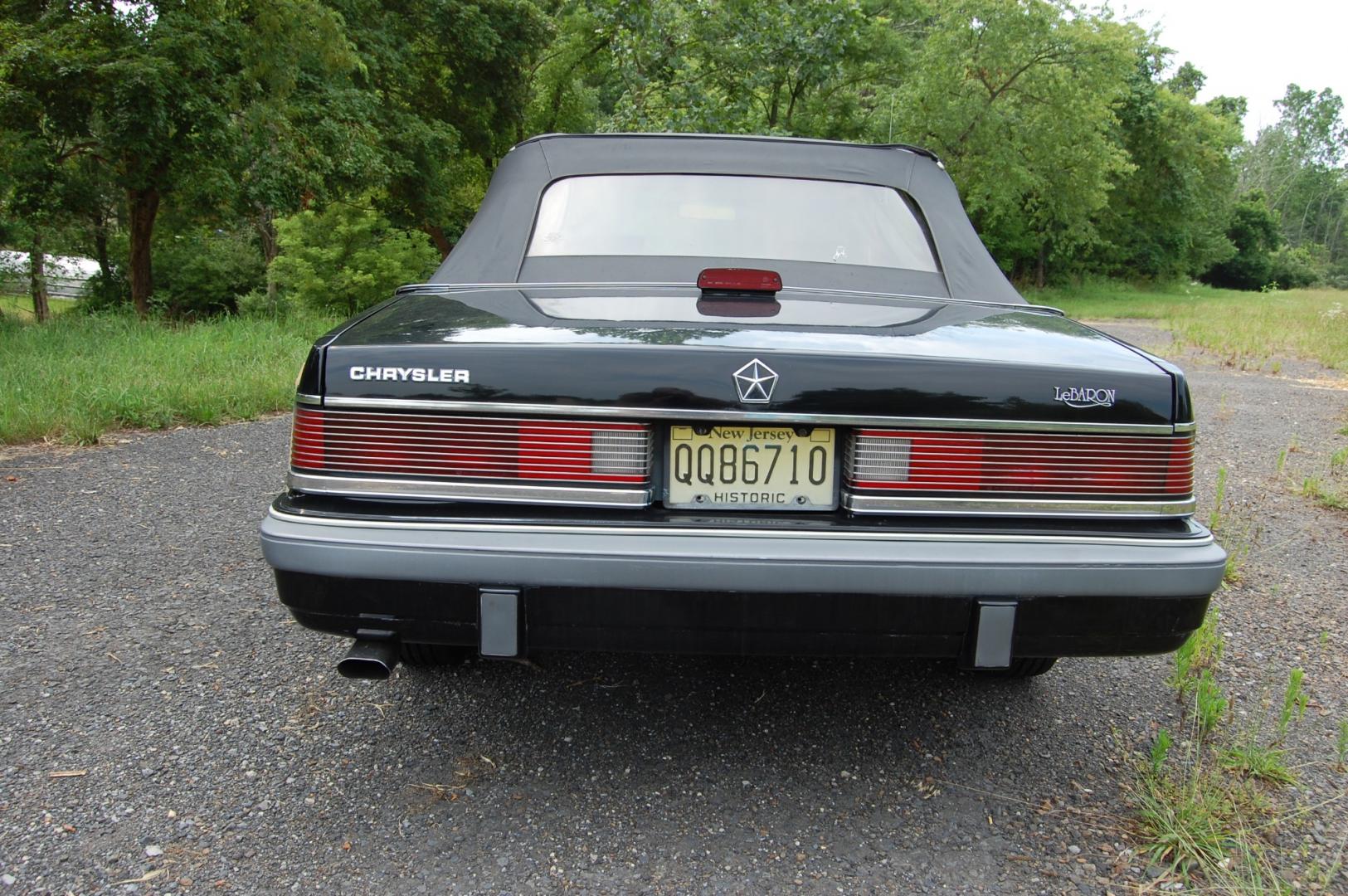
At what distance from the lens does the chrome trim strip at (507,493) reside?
2.00 metres

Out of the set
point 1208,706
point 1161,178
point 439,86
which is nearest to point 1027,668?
point 1208,706

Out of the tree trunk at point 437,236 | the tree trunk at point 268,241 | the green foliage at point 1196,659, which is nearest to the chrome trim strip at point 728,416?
the green foliage at point 1196,659

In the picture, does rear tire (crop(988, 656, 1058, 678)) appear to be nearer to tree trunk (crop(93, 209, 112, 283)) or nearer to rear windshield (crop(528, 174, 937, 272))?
rear windshield (crop(528, 174, 937, 272))

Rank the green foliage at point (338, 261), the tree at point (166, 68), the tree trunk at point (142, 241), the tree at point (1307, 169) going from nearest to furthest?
the tree at point (166, 68) < the tree trunk at point (142, 241) < the green foliage at point (338, 261) < the tree at point (1307, 169)

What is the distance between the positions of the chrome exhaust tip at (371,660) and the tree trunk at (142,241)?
19501 millimetres

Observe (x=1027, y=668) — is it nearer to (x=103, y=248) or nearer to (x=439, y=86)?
(x=439, y=86)

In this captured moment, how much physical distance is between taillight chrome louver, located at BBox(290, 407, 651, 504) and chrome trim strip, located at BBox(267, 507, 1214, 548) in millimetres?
104

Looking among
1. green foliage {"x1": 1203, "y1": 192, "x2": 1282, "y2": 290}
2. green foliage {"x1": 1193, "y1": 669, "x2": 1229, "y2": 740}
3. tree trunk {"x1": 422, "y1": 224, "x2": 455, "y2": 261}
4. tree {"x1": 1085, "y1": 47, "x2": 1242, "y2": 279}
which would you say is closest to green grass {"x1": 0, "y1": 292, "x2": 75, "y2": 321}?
tree trunk {"x1": 422, "y1": 224, "x2": 455, "y2": 261}

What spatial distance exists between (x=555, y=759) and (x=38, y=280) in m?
31.6

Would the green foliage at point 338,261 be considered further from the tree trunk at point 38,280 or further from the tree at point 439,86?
the tree trunk at point 38,280

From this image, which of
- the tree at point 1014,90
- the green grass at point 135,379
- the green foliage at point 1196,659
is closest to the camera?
the green foliage at point 1196,659

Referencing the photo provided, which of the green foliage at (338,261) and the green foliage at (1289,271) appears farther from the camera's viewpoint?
the green foliage at (1289,271)

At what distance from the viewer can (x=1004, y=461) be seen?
2029 mm

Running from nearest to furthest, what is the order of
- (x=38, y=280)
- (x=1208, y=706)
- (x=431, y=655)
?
(x=1208, y=706) < (x=431, y=655) < (x=38, y=280)
